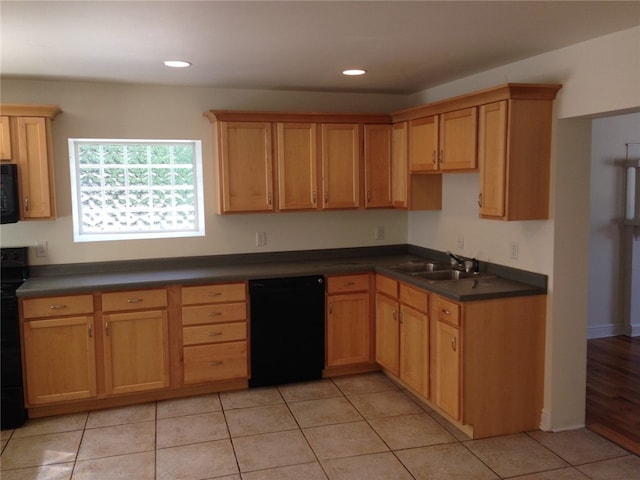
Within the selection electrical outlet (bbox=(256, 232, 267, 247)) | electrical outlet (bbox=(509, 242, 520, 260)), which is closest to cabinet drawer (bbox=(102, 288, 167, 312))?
electrical outlet (bbox=(256, 232, 267, 247))

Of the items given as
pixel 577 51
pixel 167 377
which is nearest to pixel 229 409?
pixel 167 377

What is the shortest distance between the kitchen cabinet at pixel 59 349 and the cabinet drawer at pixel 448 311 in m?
2.31

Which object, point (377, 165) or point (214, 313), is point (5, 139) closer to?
point (214, 313)

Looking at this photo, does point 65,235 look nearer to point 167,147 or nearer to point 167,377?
point 167,147

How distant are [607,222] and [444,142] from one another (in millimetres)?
2397

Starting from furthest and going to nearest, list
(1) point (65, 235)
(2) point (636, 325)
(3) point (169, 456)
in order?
1. (2) point (636, 325)
2. (1) point (65, 235)
3. (3) point (169, 456)

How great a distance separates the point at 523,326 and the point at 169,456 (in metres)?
2.24

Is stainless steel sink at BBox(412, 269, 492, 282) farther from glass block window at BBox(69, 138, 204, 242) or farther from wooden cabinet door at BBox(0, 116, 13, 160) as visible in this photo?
wooden cabinet door at BBox(0, 116, 13, 160)

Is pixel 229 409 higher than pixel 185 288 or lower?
lower

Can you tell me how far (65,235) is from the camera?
4188 mm

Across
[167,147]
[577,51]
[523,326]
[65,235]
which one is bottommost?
[523,326]

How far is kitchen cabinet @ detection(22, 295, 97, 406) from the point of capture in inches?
145

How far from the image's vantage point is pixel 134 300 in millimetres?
3865

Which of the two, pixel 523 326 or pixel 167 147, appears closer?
pixel 523 326
